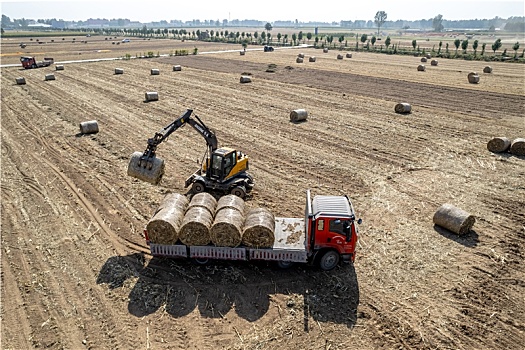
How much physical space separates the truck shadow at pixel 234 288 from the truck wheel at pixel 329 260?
202 millimetres

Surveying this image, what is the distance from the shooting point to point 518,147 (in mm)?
22156

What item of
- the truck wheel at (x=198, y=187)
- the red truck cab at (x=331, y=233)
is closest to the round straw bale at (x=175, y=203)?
the truck wheel at (x=198, y=187)

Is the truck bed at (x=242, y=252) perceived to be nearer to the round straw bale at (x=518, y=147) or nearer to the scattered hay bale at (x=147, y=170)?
the scattered hay bale at (x=147, y=170)

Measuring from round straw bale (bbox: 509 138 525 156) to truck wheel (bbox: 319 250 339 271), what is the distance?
56.5 ft

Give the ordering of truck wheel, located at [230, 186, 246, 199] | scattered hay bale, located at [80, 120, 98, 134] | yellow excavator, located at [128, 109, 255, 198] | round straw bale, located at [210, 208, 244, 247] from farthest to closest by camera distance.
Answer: scattered hay bale, located at [80, 120, 98, 134], truck wheel, located at [230, 186, 246, 199], yellow excavator, located at [128, 109, 255, 198], round straw bale, located at [210, 208, 244, 247]

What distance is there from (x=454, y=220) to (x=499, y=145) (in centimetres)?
1139

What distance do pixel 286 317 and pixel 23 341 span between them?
282 inches

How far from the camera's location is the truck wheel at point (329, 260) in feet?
39.3

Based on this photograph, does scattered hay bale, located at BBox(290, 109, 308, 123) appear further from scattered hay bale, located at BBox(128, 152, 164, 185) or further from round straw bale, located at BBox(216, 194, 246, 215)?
round straw bale, located at BBox(216, 194, 246, 215)

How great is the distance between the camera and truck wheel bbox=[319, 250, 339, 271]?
11969 mm

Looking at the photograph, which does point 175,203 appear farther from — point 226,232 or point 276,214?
point 276,214

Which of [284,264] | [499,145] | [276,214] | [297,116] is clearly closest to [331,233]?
[284,264]

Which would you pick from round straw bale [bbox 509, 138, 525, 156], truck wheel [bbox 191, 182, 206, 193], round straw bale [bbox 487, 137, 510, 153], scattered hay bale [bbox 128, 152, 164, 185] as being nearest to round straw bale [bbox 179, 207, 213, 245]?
scattered hay bale [bbox 128, 152, 164, 185]

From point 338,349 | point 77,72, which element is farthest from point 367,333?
point 77,72
